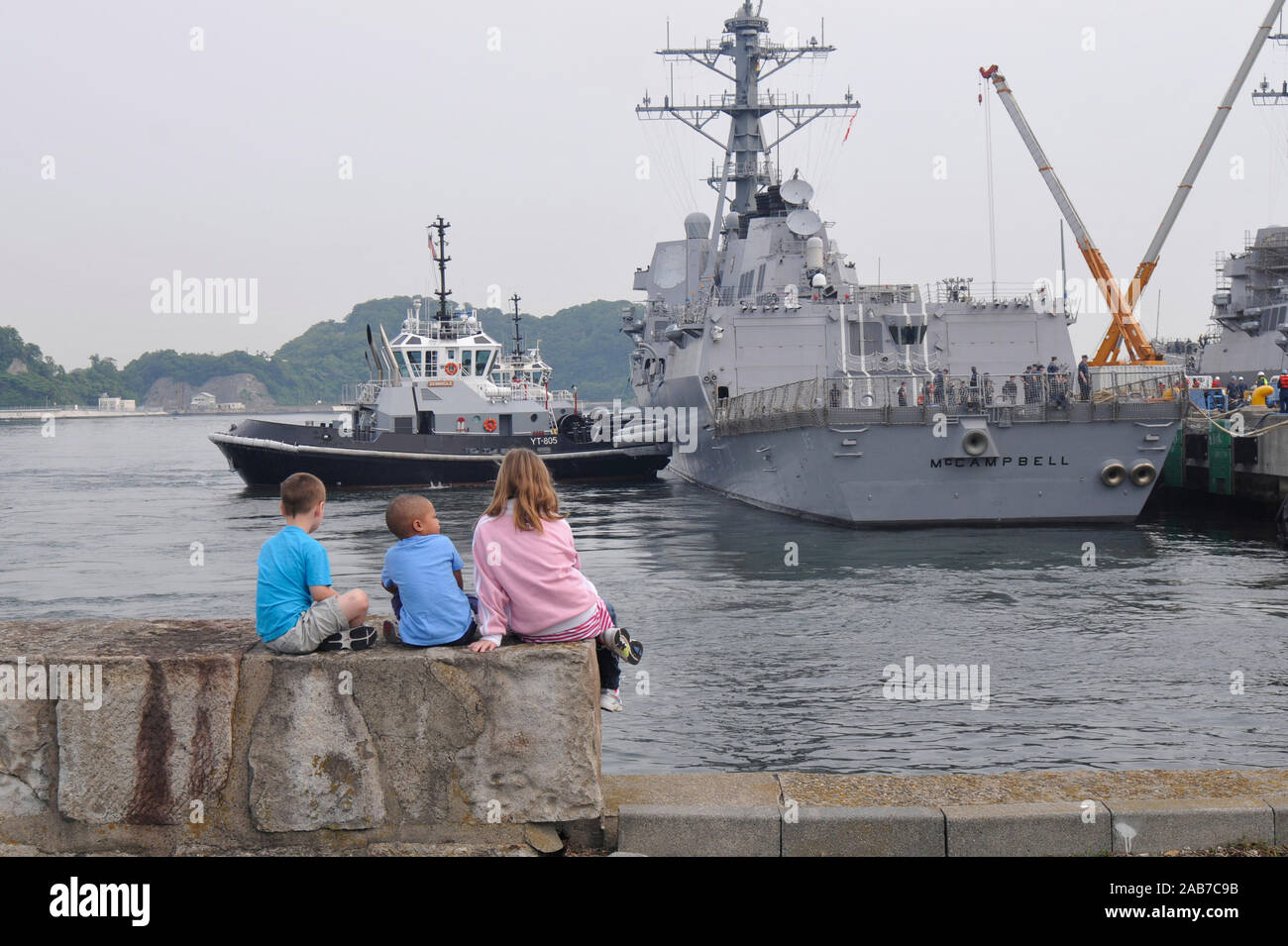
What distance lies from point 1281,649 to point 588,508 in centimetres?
2094

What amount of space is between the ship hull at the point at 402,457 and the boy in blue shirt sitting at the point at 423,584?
106ft

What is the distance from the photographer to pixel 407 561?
5469 millimetres

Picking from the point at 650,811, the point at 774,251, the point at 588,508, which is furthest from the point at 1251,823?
the point at 774,251

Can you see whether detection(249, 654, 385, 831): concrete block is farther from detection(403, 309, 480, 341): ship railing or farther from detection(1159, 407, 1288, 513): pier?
detection(403, 309, 480, 341): ship railing

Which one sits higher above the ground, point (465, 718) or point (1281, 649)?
point (465, 718)

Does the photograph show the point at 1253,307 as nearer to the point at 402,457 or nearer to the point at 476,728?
the point at 402,457

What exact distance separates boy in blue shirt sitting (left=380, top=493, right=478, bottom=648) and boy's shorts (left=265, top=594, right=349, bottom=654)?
0.26 meters

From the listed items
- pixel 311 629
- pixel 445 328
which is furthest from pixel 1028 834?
pixel 445 328

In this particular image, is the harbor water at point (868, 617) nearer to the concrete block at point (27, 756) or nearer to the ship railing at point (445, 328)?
the concrete block at point (27, 756)

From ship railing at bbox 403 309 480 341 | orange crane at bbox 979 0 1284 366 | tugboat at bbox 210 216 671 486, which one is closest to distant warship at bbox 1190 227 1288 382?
orange crane at bbox 979 0 1284 366

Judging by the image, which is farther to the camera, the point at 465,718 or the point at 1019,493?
the point at 1019,493

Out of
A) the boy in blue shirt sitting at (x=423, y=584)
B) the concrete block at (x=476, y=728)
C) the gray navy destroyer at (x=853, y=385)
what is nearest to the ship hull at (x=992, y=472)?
the gray navy destroyer at (x=853, y=385)
